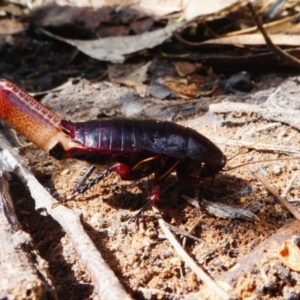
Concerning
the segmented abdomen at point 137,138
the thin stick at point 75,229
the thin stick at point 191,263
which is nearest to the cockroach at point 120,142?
the segmented abdomen at point 137,138

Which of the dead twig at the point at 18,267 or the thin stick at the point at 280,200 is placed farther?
the thin stick at the point at 280,200

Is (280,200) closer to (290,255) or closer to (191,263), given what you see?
(290,255)

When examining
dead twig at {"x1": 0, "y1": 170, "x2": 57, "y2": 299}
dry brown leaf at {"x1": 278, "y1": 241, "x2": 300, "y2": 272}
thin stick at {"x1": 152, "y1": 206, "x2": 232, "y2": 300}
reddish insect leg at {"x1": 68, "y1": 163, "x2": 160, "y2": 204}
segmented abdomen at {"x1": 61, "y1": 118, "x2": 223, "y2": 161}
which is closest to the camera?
dead twig at {"x1": 0, "y1": 170, "x2": 57, "y2": 299}

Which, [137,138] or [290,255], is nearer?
[290,255]

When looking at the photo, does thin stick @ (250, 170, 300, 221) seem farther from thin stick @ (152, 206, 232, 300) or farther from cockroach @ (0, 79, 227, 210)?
thin stick @ (152, 206, 232, 300)

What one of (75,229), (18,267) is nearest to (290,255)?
(75,229)

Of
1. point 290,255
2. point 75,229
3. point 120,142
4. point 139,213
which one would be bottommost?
point 290,255

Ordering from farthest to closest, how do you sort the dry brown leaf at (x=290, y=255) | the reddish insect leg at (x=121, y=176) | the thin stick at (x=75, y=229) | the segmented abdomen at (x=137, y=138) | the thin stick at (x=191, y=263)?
the segmented abdomen at (x=137, y=138), the reddish insect leg at (x=121, y=176), the dry brown leaf at (x=290, y=255), the thin stick at (x=191, y=263), the thin stick at (x=75, y=229)

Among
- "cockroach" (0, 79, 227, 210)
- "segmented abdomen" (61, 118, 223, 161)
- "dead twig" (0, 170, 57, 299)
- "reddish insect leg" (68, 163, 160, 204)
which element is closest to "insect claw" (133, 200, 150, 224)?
"reddish insect leg" (68, 163, 160, 204)

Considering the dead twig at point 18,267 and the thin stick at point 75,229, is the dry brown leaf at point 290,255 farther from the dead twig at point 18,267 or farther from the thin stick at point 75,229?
the dead twig at point 18,267

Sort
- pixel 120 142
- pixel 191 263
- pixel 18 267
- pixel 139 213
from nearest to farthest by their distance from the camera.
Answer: pixel 18 267 → pixel 191 263 → pixel 139 213 → pixel 120 142
